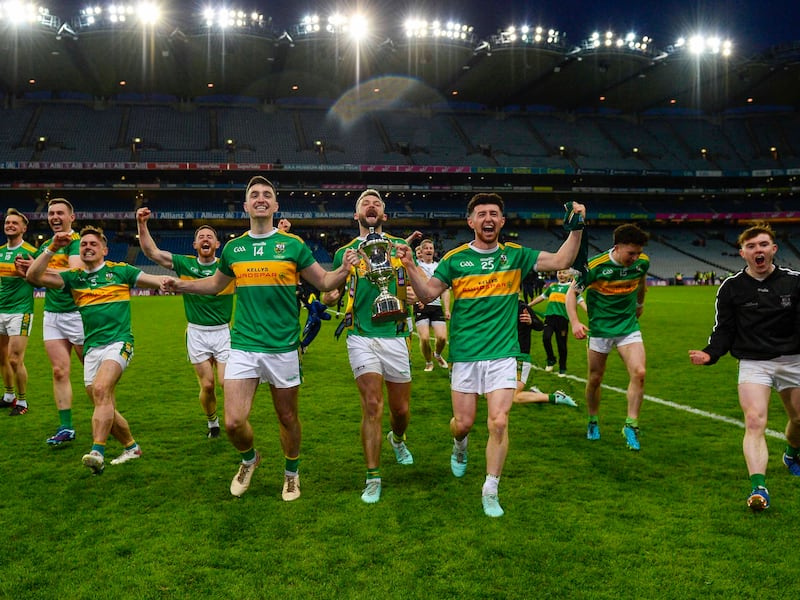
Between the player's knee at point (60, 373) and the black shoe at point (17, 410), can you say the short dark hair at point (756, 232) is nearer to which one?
the player's knee at point (60, 373)

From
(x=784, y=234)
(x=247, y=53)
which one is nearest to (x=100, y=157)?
(x=247, y=53)

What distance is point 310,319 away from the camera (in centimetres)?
1077

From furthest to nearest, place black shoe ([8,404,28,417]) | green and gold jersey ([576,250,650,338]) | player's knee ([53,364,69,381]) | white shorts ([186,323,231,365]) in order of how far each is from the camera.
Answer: black shoe ([8,404,28,417]), white shorts ([186,323,231,365]), player's knee ([53,364,69,381]), green and gold jersey ([576,250,650,338])

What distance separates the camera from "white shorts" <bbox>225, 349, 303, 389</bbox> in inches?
174

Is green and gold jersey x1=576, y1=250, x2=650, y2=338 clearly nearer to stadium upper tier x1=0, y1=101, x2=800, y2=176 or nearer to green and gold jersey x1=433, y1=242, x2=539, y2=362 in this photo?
green and gold jersey x1=433, y1=242, x2=539, y2=362

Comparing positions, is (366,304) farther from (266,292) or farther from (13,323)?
(13,323)

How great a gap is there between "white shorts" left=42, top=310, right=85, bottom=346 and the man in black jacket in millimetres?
6037

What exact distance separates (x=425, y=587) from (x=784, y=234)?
63.1 metres

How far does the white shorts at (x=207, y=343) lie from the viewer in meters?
6.43

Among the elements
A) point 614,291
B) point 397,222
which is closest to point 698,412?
point 614,291

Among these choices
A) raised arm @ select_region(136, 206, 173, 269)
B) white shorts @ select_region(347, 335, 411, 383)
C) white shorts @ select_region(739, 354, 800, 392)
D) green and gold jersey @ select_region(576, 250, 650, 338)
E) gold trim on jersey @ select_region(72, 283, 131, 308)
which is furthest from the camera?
green and gold jersey @ select_region(576, 250, 650, 338)

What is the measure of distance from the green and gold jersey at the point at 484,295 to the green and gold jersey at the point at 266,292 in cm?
119

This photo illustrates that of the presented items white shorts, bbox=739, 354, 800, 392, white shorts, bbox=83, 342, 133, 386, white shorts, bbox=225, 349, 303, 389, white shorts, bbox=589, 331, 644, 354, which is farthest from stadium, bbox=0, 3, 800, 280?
white shorts, bbox=739, 354, 800, 392

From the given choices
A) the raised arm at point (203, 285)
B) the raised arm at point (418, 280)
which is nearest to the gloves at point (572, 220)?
the raised arm at point (418, 280)
